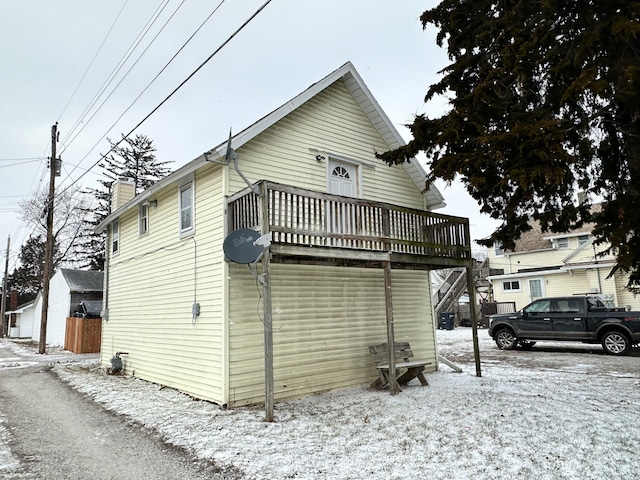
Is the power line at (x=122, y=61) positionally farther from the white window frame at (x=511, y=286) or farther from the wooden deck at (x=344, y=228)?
the white window frame at (x=511, y=286)

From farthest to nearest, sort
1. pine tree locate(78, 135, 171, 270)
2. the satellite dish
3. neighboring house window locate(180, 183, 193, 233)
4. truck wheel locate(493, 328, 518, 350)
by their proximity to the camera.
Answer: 1. pine tree locate(78, 135, 171, 270)
2. truck wheel locate(493, 328, 518, 350)
3. neighboring house window locate(180, 183, 193, 233)
4. the satellite dish

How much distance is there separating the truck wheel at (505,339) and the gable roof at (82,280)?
20.1m

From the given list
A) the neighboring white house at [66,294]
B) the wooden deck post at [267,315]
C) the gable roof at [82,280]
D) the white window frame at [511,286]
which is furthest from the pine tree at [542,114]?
the white window frame at [511,286]

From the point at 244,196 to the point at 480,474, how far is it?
5577mm

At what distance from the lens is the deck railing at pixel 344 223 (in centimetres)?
730

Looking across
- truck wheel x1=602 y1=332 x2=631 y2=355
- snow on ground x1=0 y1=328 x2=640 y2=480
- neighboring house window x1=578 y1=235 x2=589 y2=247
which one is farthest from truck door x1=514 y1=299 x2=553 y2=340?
neighboring house window x1=578 y1=235 x2=589 y2=247

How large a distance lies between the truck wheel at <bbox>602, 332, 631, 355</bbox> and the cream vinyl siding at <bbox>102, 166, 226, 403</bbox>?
12127 millimetres

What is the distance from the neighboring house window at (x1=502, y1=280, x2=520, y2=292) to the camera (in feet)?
88.1

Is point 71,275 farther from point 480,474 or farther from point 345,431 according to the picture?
point 480,474

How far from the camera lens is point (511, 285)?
27312mm

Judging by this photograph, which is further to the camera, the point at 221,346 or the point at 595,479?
the point at 221,346

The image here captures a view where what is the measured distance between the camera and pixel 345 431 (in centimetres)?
596

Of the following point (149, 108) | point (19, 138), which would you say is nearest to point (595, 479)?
point (149, 108)

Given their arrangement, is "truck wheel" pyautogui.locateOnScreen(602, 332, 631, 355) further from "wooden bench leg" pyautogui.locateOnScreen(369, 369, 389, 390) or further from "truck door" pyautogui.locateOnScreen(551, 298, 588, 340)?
"wooden bench leg" pyautogui.locateOnScreen(369, 369, 389, 390)
